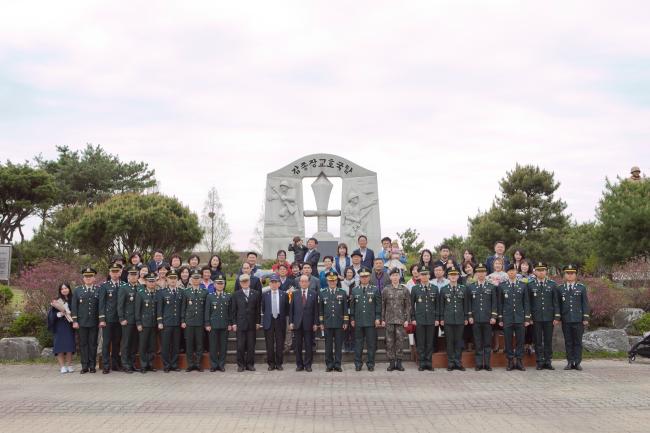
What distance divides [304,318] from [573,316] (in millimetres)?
4244

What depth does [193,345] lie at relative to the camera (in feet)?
34.9

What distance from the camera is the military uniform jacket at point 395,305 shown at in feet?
34.1

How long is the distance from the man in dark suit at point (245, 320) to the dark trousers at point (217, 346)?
0.25 metres

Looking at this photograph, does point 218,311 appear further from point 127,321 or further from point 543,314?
point 543,314

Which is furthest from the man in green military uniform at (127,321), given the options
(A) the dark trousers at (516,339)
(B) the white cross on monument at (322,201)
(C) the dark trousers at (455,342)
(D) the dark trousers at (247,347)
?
(B) the white cross on monument at (322,201)

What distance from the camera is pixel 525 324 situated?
34.3ft

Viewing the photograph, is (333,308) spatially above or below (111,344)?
above

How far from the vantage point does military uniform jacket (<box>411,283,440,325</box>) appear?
10.4 m

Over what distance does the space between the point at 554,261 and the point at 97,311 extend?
21515 mm

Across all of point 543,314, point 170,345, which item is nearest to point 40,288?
point 170,345

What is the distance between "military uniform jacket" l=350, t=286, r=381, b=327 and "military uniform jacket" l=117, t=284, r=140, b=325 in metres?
3.54

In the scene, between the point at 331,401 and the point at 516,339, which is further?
the point at 516,339

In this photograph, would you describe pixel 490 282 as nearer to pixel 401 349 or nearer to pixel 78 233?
pixel 401 349

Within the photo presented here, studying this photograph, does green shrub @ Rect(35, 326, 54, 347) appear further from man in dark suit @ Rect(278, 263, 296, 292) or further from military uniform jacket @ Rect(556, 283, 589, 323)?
military uniform jacket @ Rect(556, 283, 589, 323)
